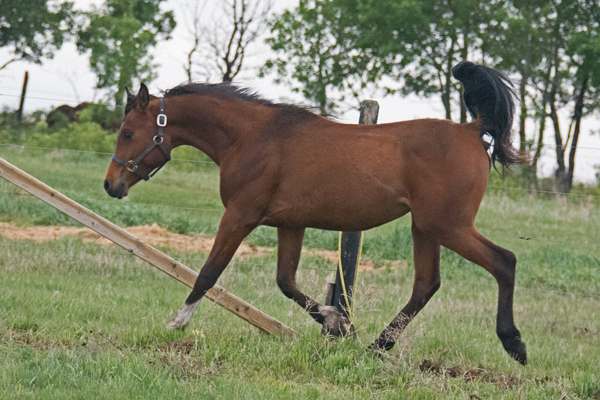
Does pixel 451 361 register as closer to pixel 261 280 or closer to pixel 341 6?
pixel 261 280

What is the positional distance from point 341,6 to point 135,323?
37.8 metres

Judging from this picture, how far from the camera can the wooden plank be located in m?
5.38

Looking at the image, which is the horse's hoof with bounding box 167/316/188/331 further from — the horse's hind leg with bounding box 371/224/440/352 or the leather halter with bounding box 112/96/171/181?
the horse's hind leg with bounding box 371/224/440/352

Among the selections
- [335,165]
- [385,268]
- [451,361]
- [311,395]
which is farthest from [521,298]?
[311,395]

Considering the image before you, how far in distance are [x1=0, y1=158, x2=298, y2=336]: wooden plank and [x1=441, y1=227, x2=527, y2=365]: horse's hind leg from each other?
4.92ft

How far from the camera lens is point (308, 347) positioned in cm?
487

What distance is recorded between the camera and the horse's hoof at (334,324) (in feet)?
17.5

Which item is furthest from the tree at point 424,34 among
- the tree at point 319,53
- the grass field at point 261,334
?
the grass field at point 261,334

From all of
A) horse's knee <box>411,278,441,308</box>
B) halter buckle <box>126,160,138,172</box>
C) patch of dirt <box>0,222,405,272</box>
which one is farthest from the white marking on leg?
patch of dirt <box>0,222,405,272</box>

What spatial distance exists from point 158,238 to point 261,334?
561 centimetres

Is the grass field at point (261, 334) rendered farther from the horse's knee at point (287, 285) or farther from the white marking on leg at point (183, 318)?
the horse's knee at point (287, 285)

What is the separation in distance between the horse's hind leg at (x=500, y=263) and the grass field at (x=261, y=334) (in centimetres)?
29

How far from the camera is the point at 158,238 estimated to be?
422 inches

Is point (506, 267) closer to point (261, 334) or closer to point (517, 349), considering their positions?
point (517, 349)
